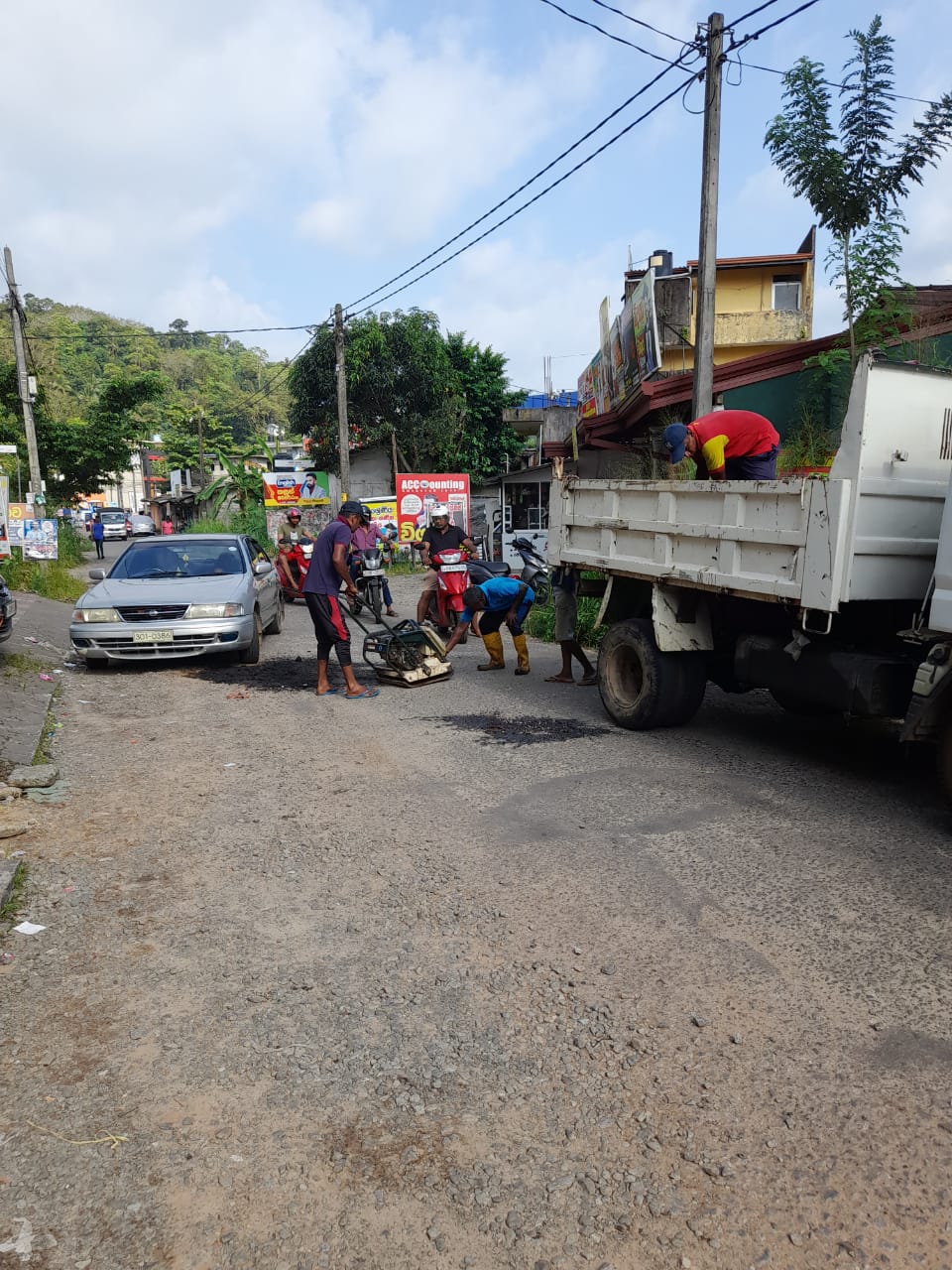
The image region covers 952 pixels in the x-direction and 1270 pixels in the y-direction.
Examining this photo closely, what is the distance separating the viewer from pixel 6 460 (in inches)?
1145

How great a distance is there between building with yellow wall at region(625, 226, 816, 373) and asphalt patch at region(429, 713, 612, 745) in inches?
778

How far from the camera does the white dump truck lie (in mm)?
5199

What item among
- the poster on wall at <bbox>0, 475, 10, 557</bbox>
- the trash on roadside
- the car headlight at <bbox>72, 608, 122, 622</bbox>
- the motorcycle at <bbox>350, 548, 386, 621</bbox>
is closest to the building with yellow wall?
the motorcycle at <bbox>350, 548, 386, 621</bbox>

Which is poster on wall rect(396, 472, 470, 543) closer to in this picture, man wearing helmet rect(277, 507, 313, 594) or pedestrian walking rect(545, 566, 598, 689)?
man wearing helmet rect(277, 507, 313, 594)

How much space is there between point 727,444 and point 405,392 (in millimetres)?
27529

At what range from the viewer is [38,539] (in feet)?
59.7

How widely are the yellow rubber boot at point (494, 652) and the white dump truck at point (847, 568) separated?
3218 mm

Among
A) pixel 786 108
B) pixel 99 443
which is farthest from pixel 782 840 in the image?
pixel 99 443

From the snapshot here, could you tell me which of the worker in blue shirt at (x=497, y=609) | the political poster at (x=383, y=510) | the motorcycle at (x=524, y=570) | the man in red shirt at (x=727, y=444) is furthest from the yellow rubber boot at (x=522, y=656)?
the political poster at (x=383, y=510)

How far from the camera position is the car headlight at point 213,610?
9805mm

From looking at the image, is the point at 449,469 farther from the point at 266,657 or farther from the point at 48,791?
the point at 48,791

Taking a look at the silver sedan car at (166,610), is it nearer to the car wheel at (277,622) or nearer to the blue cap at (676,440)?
the car wheel at (277,622)

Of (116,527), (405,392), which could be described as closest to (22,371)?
(405,392)

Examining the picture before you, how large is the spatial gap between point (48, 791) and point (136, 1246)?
4082mm
